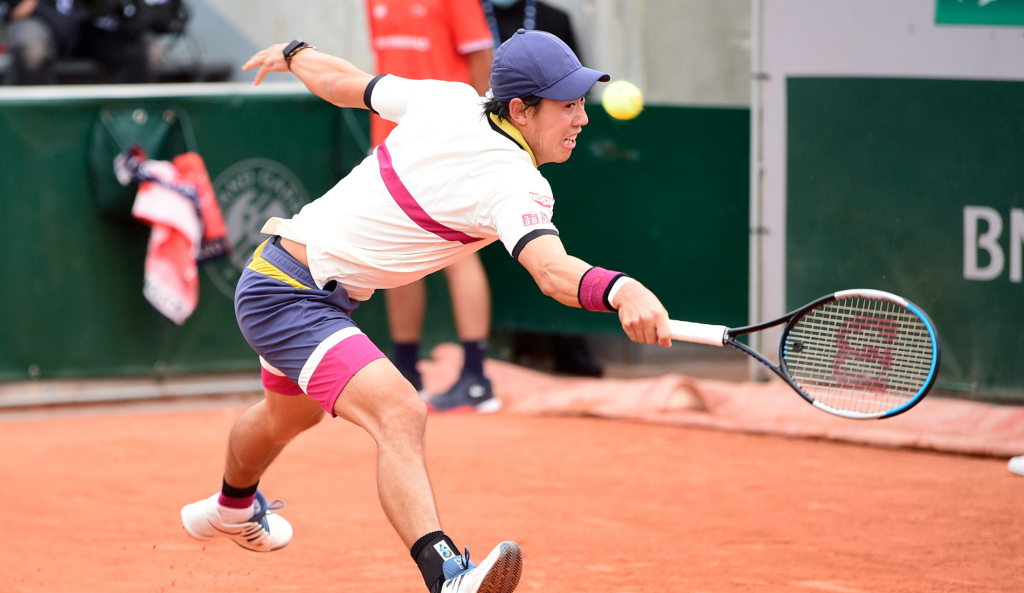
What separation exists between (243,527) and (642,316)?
1690 millimetres

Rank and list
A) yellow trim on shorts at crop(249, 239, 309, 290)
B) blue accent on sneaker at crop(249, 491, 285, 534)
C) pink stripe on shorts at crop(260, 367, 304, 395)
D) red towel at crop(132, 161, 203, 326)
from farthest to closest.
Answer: red towel at crop(132, 161, 203, 326) < blue accent on sneaker at crop(249, 491, 285, 534) < pink stripe on shorts at crop(260, 367, 304, 395) < yellow trim on shorts at crop(249, 239, 309, 290)

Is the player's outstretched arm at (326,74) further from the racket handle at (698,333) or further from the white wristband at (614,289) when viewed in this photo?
the racket handle at (698,333)

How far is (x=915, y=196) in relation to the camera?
5.53m

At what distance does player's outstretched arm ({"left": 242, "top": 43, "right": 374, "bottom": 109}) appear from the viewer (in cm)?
353

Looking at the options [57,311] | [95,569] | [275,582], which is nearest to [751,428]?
[275,582]

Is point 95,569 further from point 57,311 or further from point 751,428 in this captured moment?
point 751,428

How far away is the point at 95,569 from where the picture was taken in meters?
3.69

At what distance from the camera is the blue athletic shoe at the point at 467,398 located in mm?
6129

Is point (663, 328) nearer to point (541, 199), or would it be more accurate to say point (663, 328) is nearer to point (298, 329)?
point (541, 199)

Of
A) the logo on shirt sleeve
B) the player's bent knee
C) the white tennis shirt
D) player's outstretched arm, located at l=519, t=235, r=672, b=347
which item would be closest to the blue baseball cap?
the white tennis shirt

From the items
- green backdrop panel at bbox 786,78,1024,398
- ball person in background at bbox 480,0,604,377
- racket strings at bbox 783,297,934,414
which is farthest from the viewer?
ball person in background at bbox 480,0,604,377

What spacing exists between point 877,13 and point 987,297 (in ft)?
4.63

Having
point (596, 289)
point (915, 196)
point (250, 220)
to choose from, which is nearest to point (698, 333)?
point (596, 289)

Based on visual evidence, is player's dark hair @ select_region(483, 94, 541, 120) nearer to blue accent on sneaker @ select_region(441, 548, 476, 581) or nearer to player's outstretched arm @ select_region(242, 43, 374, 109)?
player's outstretched arm @ select_region(242, 43, 374, 109)
